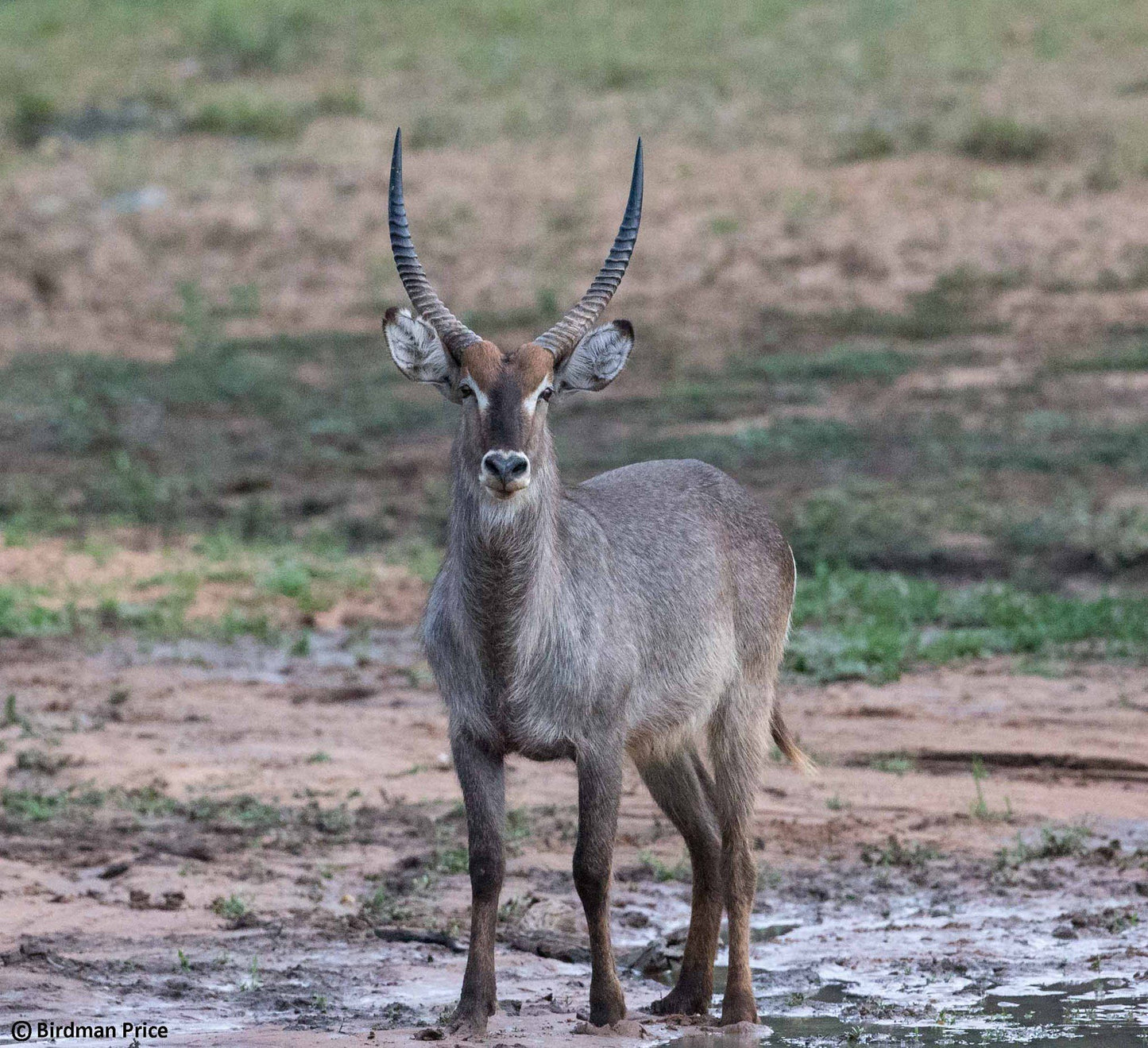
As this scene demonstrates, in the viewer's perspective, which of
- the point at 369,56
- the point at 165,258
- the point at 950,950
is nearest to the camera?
the point at 950,950

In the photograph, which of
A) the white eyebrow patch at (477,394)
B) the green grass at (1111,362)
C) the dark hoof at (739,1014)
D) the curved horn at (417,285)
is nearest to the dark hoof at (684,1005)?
the dark hoof at (739,1014)

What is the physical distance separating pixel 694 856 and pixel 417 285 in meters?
1.88

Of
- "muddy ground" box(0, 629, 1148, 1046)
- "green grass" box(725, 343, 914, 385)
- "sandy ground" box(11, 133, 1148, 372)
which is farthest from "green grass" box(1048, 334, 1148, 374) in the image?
"muddy ground" box(0, 629, 1148, 1046)

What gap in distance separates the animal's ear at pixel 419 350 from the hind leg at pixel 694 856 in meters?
1.26

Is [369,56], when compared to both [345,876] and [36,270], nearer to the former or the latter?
[36,270]

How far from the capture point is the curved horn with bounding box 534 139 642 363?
5207 millimetres

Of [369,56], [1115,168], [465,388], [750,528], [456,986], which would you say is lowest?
[456,986]

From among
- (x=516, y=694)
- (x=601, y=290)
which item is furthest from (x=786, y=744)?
(x=601, y=290)

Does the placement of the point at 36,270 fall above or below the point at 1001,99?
below

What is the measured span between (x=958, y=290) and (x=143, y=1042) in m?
14.0

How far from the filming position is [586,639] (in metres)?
5.17

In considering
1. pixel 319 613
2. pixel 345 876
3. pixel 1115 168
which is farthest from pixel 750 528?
pixel 1115 168

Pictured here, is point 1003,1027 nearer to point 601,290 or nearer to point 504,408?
point 504,408

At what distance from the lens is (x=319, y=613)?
1062 centimetres
